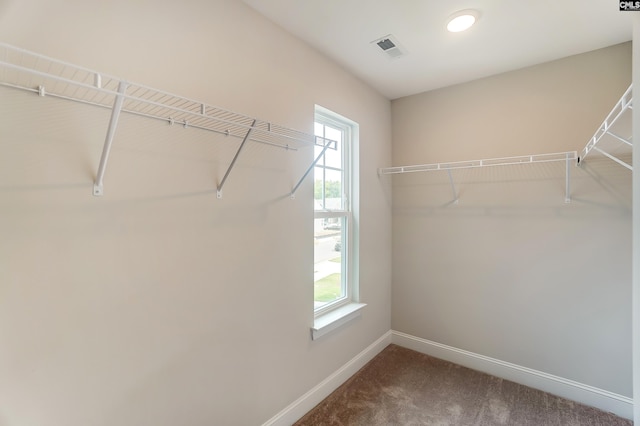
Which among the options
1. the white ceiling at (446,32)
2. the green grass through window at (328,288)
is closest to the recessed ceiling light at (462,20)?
the white ceiling at (446,32)

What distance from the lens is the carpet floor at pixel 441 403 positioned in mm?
1902

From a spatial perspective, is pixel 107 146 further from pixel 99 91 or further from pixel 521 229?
pixel 521 229

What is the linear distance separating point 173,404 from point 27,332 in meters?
0.66

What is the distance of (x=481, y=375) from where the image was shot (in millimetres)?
2432

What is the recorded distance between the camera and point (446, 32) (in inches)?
72.4

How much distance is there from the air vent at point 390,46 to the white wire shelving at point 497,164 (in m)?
0.94

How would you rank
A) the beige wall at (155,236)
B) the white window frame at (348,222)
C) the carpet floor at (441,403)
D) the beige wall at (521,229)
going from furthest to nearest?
the white window frame at (348,222)
the beige wall at (521,229)
the carpet floor at (441,403)
the beige wall at (155,236)

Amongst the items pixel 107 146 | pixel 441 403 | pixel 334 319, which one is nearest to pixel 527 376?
pixel 441 403

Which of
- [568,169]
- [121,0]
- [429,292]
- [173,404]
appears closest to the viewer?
[121,0]

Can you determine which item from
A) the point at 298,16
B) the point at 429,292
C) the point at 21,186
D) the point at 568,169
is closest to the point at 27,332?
the point at 21,186

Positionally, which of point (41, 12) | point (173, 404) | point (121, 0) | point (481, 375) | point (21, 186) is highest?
point (121, 0)

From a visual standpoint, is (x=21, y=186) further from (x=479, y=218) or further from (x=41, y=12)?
(x=479, y=218)

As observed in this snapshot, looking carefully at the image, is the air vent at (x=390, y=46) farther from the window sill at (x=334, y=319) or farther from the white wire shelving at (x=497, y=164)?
the window sill at (x=334, y=319)

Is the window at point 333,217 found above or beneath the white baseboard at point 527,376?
above
